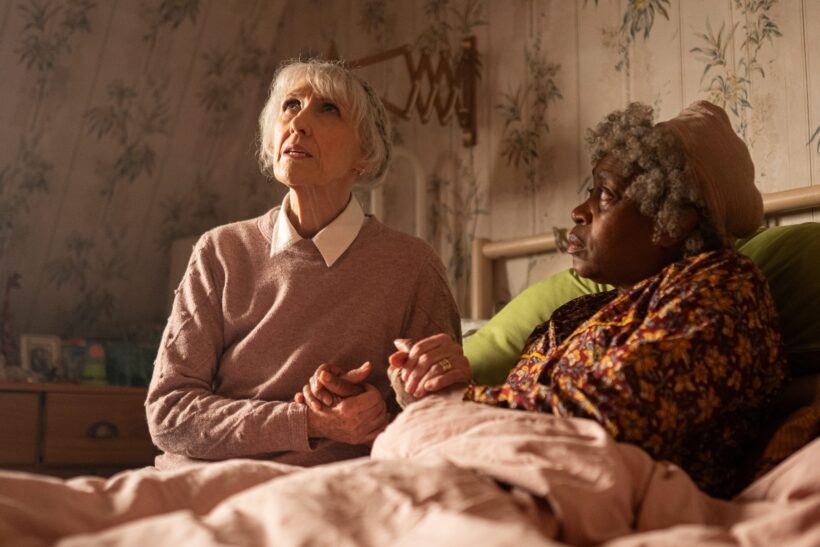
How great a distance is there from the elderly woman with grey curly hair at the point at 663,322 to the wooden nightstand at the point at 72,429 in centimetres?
143

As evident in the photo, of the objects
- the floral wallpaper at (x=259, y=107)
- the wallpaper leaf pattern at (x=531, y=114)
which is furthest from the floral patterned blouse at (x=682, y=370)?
the wallpaper leaf pattern at (x=531, y=114)

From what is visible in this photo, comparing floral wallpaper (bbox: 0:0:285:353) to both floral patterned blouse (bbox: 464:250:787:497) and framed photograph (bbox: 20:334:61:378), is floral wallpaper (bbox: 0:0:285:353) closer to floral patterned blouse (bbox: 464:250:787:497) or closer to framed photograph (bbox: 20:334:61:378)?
framed photograph (bbox: 20:334:61:378)

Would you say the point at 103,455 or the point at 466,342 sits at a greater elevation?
the point at 466,342

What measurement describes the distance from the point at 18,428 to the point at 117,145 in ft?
2.94

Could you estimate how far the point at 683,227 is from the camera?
142 cm

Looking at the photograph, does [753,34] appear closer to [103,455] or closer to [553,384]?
[553,384]

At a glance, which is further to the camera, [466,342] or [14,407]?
[14,407]

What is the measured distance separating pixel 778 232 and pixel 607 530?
2.77 ft

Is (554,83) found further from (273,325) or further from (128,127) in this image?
(128,127)

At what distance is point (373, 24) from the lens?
2.96m

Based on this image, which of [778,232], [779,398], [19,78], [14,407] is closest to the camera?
[779,398]

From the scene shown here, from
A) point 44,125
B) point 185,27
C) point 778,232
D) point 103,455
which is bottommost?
point 103,455

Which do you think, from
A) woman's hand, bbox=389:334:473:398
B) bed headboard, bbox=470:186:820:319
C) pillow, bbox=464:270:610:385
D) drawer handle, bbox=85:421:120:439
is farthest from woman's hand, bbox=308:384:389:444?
drawer handle, bbox=85:421:120:439

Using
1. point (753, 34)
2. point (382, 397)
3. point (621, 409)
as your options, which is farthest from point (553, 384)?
point (753, 34)
